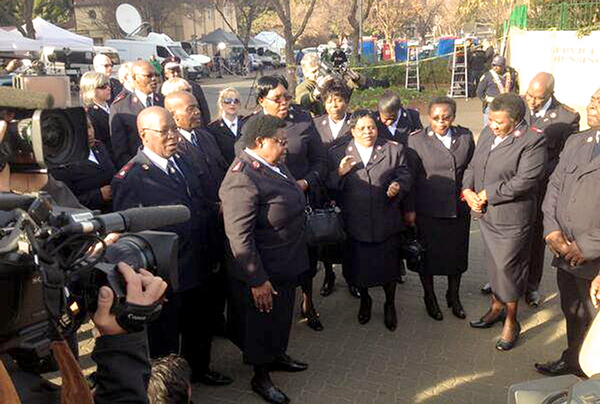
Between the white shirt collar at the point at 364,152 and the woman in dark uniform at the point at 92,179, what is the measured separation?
6.66ft

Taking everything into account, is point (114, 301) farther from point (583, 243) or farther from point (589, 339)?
point (583, 243)

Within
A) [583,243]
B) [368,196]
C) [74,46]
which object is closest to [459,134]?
[368,196]

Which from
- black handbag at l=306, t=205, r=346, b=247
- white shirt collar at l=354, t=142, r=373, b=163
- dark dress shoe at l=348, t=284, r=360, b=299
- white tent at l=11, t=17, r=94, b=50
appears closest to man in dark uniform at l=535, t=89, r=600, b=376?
white shirt collar at l=354, t=142, r=373, b=163

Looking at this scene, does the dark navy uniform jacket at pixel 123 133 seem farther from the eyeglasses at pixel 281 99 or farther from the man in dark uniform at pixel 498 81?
the man in dark uniform at pixel 498 81

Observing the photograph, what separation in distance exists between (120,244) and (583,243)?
9.77 feet

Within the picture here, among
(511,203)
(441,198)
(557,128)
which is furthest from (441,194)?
(557,128)

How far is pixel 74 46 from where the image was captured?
22.6 m

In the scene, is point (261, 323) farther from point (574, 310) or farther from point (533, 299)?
point (533, 299)

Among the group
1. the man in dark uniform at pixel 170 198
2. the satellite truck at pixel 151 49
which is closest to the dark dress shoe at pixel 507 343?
the man in dark uniform at pixel 170 198

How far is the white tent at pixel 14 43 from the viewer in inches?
709

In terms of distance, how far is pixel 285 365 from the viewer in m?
4.17

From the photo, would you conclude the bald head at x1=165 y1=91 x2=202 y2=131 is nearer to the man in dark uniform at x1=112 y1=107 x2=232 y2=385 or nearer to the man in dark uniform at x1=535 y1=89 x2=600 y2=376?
the man in dark uniform at x1=112 y1=107 x2=232 y2=385

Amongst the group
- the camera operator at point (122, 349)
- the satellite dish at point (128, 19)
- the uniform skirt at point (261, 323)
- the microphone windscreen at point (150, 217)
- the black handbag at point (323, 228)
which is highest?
the satellite dish at point (128, 19)

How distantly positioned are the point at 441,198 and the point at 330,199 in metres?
1.00
